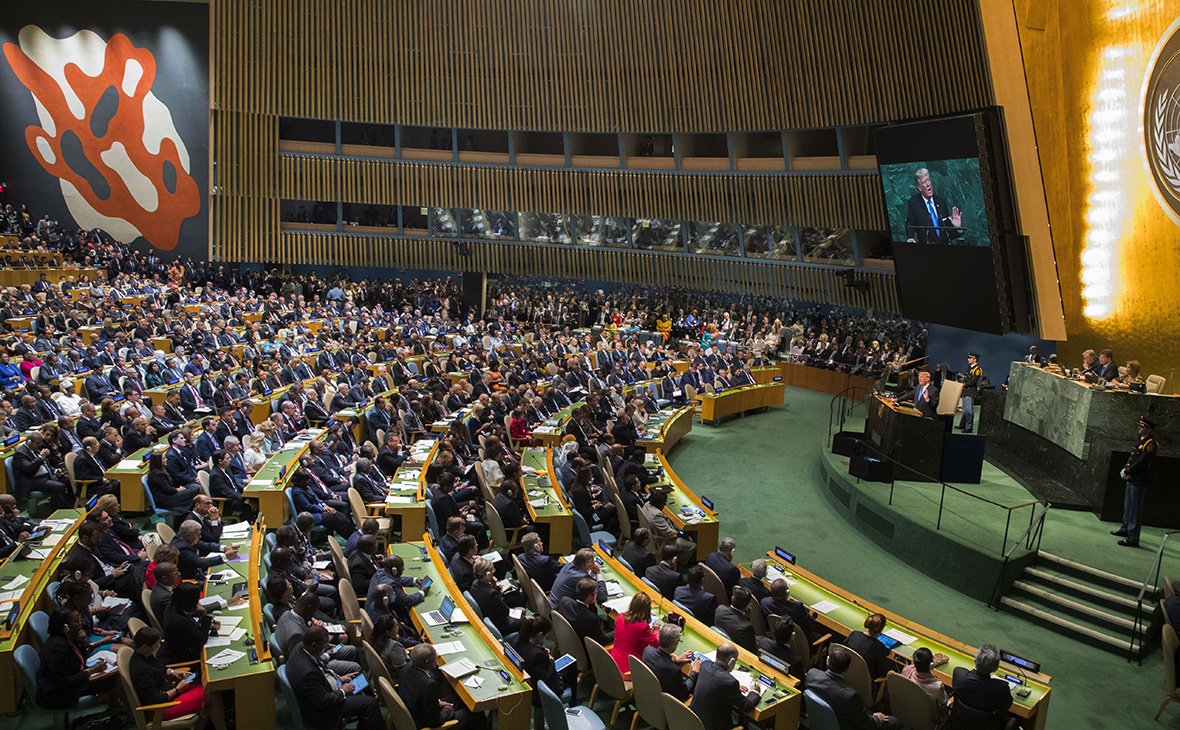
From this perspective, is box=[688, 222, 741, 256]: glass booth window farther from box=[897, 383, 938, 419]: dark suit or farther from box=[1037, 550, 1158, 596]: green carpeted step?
box=[1037, 550, 1158, 596]: green carpeted step

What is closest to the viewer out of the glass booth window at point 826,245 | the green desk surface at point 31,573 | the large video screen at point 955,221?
the green desk surface at point 31,573

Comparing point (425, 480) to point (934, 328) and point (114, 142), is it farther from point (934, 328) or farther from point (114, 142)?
point (114, 142)

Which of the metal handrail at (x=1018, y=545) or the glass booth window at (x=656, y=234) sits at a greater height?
the glass booth window at (x=656, y=234)

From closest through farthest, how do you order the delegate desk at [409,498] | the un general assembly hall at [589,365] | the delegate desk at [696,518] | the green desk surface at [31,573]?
1. the green desk surface at [31,573]
2. the un general assembly hall at [589,365]
3. the delegate desk at [409,498]
4. the delegate desk at [696,518]

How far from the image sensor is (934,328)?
18.6 m

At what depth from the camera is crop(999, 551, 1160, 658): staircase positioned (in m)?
7.71

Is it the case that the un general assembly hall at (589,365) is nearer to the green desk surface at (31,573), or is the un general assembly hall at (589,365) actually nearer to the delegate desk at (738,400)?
the green desk surface at (31,573)

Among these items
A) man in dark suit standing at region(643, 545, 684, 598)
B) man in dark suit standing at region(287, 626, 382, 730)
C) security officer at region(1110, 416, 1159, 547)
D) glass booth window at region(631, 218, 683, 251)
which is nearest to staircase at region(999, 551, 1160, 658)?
security officer at region(1110, 416, 1159, 547)

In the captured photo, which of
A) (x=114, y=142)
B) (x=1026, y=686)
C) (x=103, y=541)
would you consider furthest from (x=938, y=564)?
(x=114, y=142)

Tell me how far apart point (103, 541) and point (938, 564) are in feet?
28.4

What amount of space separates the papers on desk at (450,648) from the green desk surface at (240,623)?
1.11 m

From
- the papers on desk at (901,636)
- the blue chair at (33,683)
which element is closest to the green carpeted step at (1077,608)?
the papers on desk at (901,636)

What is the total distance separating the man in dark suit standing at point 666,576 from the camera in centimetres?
713

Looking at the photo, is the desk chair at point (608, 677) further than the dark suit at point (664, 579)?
No
